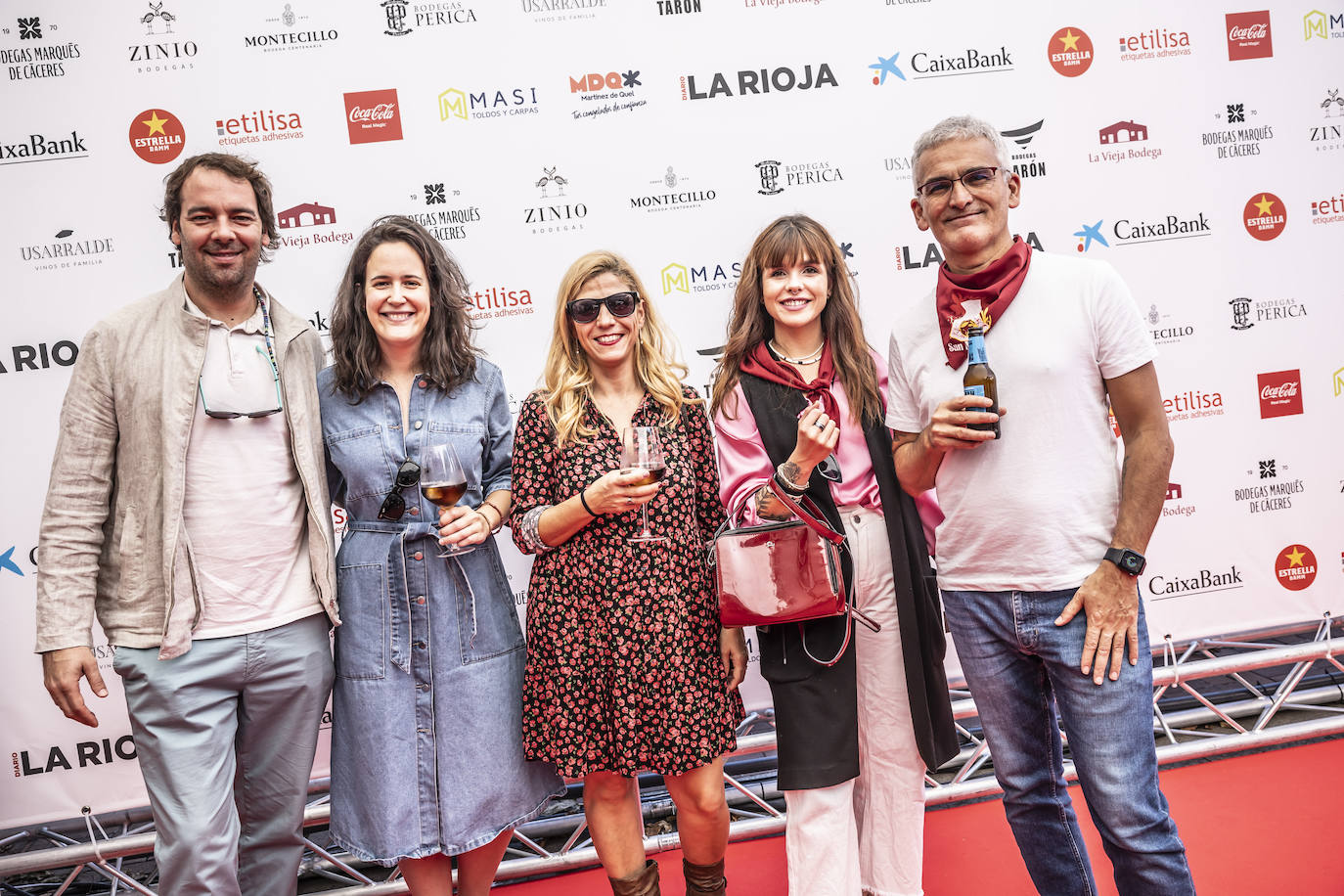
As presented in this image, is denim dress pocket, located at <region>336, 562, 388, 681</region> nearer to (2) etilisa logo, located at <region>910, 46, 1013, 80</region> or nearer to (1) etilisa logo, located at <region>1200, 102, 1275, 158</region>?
(2) etilisa logo, located at <region>910, 46, 1013, 80</region>

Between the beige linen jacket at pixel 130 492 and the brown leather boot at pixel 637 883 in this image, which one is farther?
the brown leather boot at pixel 637 883

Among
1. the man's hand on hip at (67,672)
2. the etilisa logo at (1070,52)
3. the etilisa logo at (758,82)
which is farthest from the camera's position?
the etilisa logo at (1070,52)

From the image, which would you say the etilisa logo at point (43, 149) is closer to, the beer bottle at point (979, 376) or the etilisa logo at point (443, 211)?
the etilisa logo at point (443, 211)

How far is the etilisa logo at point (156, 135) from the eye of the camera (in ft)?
10.4

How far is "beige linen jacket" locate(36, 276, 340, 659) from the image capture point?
2170 millimetres

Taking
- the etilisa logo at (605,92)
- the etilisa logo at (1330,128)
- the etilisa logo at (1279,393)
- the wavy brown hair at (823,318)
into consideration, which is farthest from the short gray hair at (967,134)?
the etilisa logo at (1330,128)

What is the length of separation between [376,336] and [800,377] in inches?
48.0

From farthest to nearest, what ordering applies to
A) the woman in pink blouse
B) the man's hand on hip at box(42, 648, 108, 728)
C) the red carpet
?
the red carpet
the woman in pink blouse
the man's hand on hip at box(42, 648, 108, 728)

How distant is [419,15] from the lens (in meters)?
3.25

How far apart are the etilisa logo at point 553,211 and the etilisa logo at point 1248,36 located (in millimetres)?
2839

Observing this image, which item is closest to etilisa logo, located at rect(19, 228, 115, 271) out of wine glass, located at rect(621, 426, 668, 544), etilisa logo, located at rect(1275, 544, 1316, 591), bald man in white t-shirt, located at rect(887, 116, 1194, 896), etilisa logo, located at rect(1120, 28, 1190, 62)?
wine glass, located at rect(621, 426, 668, 544)

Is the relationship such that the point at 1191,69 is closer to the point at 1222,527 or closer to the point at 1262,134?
the point at 1262,134

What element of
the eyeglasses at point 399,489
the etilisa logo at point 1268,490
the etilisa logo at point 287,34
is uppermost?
the etilisa logo at point 287,34

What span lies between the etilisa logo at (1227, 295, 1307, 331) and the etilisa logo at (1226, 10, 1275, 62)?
1.03 m
